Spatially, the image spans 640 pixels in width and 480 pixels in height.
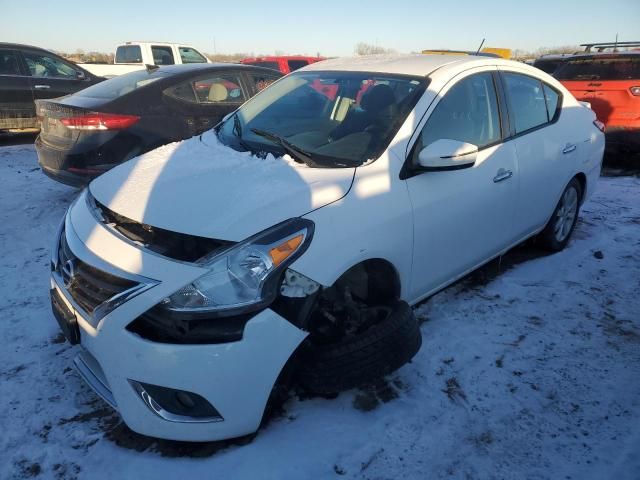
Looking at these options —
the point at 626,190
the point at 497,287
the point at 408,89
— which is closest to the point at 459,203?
the point at 408,89

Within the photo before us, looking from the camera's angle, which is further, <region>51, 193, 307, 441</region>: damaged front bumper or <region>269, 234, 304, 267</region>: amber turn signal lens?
<region>269, 234, 304, 267</region>: amber turn signal lens

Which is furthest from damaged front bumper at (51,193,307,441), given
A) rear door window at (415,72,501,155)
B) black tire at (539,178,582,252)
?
black tire at (539,178,582,252)

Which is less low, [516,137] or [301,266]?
[516,137]

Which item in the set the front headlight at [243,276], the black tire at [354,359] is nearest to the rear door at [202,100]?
the front headlight at [243,276]

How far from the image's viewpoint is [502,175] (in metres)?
3.23

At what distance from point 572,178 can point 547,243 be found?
0.60 metres

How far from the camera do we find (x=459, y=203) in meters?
2.89

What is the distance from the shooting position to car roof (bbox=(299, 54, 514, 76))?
3.13m

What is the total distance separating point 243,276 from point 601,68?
7.65 metres

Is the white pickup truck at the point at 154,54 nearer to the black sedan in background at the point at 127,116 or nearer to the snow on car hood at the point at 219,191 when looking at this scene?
the black sedan in background at the point at 127,116

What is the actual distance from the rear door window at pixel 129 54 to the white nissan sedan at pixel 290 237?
12.0 metres

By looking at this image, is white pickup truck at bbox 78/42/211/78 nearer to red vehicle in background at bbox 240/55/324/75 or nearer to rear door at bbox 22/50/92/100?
red vehicle in background at bbox 240/55/324/75

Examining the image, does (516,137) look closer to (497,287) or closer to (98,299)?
(497,287)

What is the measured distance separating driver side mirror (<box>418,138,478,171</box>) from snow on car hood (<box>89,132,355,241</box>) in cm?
44
